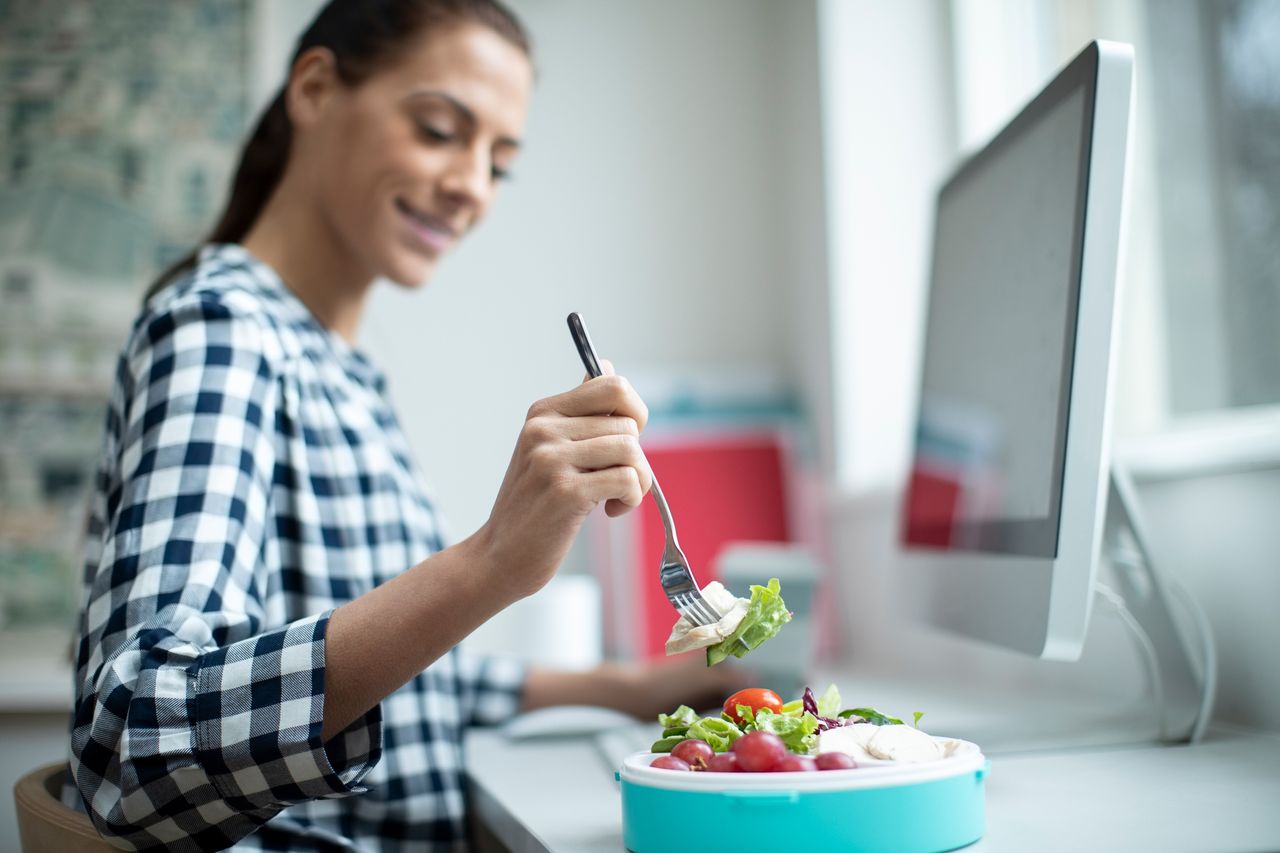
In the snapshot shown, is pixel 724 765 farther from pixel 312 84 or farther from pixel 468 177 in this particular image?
pixel 312 84

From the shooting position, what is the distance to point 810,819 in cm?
53

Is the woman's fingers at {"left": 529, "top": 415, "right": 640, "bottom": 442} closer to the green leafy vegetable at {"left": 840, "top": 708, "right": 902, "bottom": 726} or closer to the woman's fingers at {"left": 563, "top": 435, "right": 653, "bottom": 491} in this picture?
the woman's fingers at {"left": 563, "top": 435, "right": 653, "bottom": 491}

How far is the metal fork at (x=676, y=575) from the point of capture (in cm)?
65

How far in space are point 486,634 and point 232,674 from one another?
123 cm

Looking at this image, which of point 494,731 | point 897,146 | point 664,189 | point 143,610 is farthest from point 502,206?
point 143,610

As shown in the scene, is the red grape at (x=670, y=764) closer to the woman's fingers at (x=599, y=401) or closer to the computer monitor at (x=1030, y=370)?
the woman's fingers at (x=599, y=401)

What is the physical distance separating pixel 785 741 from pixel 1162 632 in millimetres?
496

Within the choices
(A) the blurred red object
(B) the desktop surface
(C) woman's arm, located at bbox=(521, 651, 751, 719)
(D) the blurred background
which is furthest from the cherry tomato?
(A) the blurred red object

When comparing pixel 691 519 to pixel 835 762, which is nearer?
pixel 835 762

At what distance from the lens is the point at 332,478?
948 millimetres

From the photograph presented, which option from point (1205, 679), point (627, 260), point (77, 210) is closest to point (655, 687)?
point (1205, 679)

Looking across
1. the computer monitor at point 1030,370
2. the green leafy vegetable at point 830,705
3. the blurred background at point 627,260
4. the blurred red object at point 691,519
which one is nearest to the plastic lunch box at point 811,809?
the green leafy vegetable at point 830,705

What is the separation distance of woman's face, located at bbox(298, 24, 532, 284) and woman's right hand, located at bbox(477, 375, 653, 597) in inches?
20.0

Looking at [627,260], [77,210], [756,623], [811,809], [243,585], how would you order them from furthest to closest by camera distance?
[627,260] → [77,210] → [243,585] → [756,623] → [811,809]
